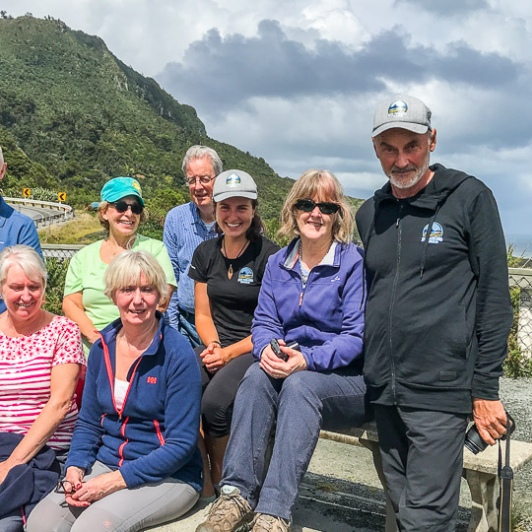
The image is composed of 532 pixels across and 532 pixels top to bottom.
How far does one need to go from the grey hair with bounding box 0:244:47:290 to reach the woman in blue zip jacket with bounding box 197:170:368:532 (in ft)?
3.45

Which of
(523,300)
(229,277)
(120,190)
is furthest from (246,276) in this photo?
(523,300)

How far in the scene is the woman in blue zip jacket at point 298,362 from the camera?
2.73m

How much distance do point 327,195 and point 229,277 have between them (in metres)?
0.81

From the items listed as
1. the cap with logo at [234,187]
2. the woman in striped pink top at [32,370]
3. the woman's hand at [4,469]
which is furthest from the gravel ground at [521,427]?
the woman's hand at [4,469]

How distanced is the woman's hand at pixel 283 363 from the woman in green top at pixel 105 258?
43.7 inches

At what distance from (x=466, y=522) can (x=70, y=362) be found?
93.4 inches

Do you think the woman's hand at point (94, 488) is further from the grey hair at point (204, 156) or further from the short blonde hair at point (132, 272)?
the grey hair at point (204, 156)

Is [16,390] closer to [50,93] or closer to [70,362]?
[70,362]

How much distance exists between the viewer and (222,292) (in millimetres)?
3650

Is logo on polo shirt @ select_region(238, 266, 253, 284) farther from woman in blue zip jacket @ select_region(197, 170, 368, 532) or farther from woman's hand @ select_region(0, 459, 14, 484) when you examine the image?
woman's hand @ select_region(0, 459, 14, 484)

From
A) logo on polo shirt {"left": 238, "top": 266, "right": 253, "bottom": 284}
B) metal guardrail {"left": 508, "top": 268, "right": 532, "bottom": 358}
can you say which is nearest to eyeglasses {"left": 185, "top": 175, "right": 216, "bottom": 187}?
logo on polo shirt {"left": 238, "top": 266, "right": 253, "bottom": 284}

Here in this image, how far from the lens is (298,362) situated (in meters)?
2.94

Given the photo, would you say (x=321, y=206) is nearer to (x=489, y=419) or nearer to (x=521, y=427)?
(x=489, y=419)

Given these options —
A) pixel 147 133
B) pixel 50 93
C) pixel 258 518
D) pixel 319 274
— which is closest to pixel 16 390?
pixel 258 518
